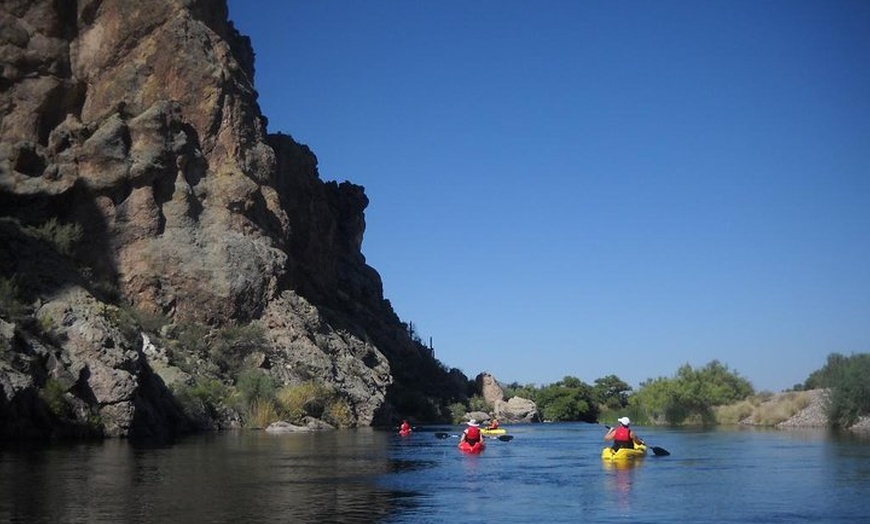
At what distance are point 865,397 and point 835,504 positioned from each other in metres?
38.9

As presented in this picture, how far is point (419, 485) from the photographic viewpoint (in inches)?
1144

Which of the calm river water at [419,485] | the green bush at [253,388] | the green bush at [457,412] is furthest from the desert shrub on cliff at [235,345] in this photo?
the green bush at [457,412]

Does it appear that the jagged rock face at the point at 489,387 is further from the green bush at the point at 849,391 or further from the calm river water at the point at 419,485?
the calm river water at the point at 419,485

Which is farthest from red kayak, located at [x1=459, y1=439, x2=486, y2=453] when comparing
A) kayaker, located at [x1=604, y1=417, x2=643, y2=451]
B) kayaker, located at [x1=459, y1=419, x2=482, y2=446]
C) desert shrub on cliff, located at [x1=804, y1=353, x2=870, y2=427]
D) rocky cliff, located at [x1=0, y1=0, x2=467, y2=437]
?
desert shrub on cliff, located at [x1=804, y1=353, x2=870, y2=427]

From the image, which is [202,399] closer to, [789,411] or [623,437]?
[623,437]

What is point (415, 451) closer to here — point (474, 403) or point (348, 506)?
point (348, 506)

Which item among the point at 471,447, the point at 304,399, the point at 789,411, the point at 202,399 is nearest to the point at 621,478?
the point at 471,447

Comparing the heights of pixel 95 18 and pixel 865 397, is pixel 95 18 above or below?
above

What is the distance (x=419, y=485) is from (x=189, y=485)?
6786 mm

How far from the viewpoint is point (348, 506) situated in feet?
75.2

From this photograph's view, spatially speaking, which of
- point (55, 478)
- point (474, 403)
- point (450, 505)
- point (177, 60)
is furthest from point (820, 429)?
point (474, 403)

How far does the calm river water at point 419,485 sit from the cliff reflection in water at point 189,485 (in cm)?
4

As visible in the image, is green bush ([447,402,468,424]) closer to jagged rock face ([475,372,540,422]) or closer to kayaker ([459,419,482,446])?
jagged rock face ([475,372,540,422])

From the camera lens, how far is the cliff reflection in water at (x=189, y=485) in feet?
69.1
